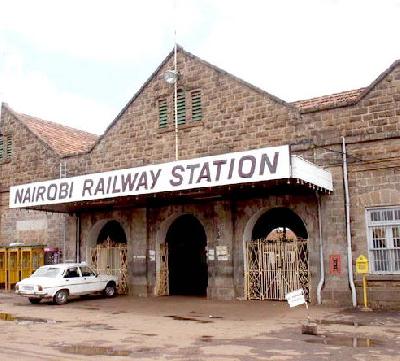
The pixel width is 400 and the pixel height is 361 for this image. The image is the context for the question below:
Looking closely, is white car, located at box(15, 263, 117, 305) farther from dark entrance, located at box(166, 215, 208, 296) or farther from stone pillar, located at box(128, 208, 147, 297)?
dark entrance, located at box(166, 215, 208, 296)

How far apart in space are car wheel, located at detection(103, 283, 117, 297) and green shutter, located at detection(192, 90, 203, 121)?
6895mm

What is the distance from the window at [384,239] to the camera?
616 inches

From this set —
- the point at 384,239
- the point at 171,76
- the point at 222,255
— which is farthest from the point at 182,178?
the point at 384,239

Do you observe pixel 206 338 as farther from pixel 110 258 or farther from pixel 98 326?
pixel 110 258

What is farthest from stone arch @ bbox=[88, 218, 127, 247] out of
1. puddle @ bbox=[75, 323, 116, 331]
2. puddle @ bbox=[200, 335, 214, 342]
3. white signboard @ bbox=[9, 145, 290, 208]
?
puddle @ bbox=[200, 335, 214, 342]

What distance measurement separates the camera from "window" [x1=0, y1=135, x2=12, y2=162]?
25.0 meters

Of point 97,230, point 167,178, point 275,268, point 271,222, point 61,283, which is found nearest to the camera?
point 167,178

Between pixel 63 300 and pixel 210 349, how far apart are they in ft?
31.7

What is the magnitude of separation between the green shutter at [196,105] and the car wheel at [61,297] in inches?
298

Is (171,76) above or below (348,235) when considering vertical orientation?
above

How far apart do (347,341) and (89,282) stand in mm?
10943

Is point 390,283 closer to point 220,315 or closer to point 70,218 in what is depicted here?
point 220,315

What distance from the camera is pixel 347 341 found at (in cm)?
1066

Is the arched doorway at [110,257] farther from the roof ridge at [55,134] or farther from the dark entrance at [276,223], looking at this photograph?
the dark entrance at [276,223]
